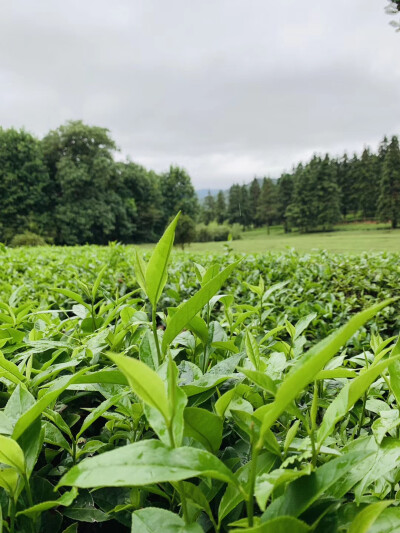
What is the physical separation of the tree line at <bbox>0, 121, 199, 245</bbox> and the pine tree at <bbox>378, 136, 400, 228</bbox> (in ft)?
96.5

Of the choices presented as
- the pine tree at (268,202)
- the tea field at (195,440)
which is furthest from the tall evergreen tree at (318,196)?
the tea field at (195,440)

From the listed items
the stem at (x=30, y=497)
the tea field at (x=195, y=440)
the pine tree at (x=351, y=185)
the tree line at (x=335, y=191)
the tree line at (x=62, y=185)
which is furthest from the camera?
the pine tree at (x=351, y=185)

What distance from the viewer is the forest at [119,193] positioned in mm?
33312

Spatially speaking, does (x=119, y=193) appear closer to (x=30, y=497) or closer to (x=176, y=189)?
(x=176, y=189)

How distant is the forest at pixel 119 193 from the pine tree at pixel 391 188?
103 mm

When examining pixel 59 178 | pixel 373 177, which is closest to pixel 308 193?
pixel 373 177

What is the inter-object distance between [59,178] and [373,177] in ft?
135

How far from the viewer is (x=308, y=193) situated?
5112 cm

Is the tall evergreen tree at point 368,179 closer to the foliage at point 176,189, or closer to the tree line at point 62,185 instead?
the foliage at point 176,189

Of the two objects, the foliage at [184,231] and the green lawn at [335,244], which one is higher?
the foliage at [184,231]

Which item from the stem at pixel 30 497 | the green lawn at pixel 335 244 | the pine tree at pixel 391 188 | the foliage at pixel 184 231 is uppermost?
the pine tree at pixel 391 188

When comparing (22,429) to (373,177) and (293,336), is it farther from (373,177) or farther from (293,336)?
(373,177)

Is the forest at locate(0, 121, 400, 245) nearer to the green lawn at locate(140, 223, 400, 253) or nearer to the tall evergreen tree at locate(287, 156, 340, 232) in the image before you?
the tall evergreen tree at locate(287, 156, 340, 232)

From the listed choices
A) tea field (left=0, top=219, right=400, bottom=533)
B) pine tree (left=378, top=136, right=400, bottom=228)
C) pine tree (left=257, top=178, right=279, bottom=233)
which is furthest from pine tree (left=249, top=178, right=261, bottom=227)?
tea field (left=0, top=219, right=400, bottom=533)
